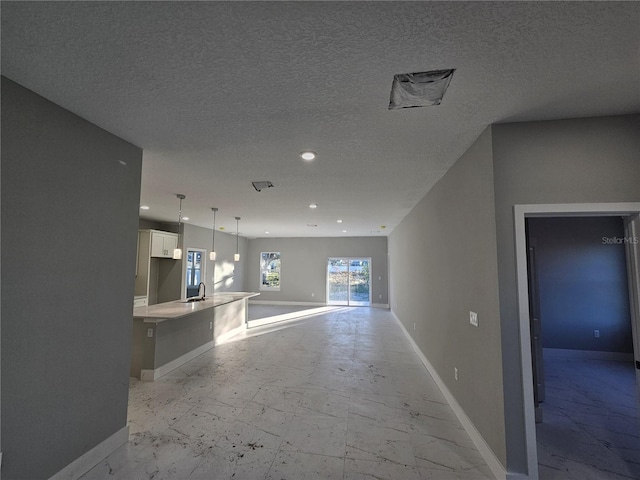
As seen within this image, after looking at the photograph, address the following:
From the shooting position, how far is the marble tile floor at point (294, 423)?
6.73 ft

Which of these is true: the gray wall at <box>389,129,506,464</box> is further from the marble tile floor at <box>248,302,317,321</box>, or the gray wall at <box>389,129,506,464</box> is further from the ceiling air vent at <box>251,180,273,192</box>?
the marble tile floor at <box>248,302,317,321</box>

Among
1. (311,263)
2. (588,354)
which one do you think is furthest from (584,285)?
(311,263)

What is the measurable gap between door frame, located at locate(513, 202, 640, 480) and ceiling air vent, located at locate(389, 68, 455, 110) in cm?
102

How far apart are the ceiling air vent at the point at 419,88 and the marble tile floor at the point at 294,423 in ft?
8.70

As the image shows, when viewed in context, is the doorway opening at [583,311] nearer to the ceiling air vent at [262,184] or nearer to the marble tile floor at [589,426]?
the marble tile floor at [589,426]

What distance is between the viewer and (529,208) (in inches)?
77.2

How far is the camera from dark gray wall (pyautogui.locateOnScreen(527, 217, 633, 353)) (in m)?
4.39

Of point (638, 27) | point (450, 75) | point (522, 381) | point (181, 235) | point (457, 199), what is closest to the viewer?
point (638, 27)

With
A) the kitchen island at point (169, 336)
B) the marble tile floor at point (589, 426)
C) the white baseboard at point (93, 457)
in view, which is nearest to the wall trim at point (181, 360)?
the kitchen island at point (169, 336)

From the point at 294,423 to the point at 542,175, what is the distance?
3.04 meters

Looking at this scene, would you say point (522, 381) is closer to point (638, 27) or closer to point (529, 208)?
point (529, 208)

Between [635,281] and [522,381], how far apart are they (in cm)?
109

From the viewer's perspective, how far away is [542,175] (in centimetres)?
198

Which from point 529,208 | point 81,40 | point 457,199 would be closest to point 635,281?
point 529,208
